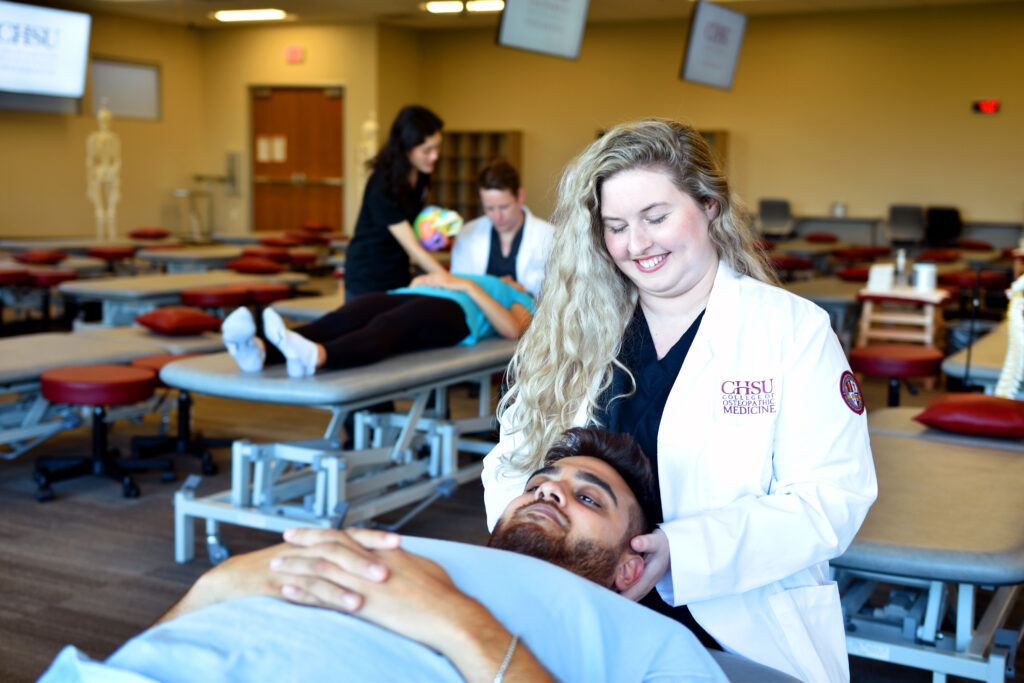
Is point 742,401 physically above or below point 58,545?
above

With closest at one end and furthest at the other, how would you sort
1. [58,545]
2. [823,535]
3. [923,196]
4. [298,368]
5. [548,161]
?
[823,535] → [298,368] → [58,545] → [923,196] → [548,161]

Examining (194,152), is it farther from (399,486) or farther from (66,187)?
(399,486)

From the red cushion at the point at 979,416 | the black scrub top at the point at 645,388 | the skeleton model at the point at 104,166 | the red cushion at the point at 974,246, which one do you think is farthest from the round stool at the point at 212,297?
the red cushion at the point at 974,246

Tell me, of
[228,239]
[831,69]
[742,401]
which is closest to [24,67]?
[228,239]

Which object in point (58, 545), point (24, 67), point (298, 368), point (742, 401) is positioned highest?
point (24, 67)

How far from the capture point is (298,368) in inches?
102

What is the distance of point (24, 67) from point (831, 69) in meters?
8.41

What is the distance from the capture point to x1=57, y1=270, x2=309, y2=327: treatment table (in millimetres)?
4938

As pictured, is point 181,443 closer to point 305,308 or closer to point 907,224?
point 305,308

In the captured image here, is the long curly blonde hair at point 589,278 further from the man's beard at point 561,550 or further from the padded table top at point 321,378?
the padded table top at point 321,378

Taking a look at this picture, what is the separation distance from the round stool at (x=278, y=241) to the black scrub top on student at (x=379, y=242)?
550 cm

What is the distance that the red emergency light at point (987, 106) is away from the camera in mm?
10234

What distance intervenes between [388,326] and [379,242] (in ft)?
1.95

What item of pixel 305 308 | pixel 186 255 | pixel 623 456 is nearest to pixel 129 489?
pixel 305 308
